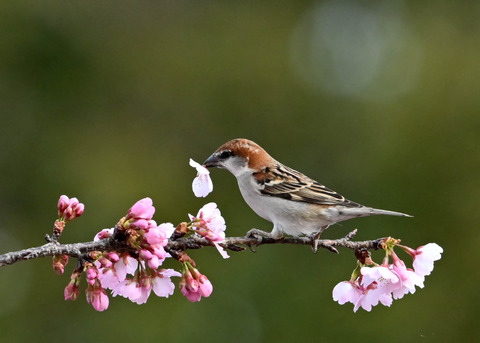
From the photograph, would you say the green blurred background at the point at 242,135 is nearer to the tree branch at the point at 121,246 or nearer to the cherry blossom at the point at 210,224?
the tree branch at the point at 121,246

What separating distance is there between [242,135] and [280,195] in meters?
10.1

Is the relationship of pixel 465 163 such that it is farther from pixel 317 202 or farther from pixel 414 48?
pixel 317 202

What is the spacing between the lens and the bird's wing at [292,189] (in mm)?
4500

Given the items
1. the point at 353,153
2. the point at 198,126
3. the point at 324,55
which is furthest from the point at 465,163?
the point at 324,55

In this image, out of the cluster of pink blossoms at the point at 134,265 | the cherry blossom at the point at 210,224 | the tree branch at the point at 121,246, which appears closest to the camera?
the tree branch at the point at 121,246

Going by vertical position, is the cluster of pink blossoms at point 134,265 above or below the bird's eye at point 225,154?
below

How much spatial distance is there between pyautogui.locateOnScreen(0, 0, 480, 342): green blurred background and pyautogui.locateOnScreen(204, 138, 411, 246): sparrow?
598 centimetres

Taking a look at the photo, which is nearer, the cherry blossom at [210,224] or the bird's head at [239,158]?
the cherry blossom at [210,224]

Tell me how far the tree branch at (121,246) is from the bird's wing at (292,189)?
964 millimetres

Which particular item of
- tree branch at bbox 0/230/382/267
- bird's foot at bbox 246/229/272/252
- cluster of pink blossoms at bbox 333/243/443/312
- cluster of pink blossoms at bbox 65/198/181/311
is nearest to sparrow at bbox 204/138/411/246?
bird's foot at bbox 246/229/272/252

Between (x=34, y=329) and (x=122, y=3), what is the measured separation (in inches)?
431

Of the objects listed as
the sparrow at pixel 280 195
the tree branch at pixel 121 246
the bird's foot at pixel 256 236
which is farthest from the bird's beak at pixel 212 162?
the tree branch at pixel 121 246

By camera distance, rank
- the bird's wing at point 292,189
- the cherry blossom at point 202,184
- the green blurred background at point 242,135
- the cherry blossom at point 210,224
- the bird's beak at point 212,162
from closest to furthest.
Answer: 1. the cherry blossom at point 210,224
2. the cherry blossom at point 202,184
3. the bird's beak at point 212,162
4. the bird's wing at point 292,189
5. the green blurred background at point 242,135

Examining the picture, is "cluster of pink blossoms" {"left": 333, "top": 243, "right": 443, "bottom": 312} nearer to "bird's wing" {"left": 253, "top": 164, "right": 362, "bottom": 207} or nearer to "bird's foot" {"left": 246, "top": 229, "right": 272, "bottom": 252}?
"bird's foot" {"left": 246, "top": 229, "right": 272, "bottom": 252}
